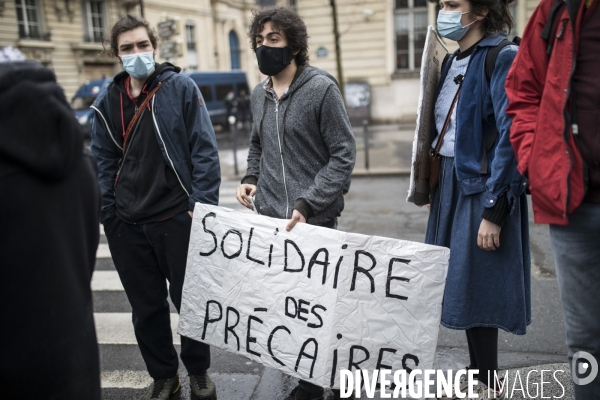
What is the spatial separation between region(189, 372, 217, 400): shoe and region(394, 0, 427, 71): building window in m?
18.8

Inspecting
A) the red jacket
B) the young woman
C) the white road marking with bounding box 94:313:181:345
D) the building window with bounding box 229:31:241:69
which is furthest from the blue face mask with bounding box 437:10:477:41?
the building window with bounding box 229:31:241:69

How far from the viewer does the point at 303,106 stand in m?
2.78

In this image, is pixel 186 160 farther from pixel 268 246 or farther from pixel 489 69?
pixel 489 69

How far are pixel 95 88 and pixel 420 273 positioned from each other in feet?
66.4

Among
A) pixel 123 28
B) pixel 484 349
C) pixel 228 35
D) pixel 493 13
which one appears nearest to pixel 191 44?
Answer: pixel 228 35

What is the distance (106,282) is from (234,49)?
34.3m

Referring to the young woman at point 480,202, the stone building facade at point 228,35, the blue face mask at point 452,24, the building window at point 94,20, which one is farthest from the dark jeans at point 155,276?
the building window at point 94,20

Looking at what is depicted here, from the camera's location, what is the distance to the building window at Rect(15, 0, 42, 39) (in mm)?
25031

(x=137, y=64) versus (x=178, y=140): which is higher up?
(x=137, y=64)

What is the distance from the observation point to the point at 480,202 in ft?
8.35

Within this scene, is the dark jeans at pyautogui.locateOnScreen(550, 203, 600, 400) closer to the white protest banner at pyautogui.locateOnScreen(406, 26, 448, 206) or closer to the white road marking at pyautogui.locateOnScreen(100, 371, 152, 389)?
the white protest banner at pyautogui.locateOnScreen(406, 26, 448, 206)

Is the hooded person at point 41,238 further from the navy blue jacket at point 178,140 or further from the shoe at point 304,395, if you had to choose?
the shoe at point 304,395

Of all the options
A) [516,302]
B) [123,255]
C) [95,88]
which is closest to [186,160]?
[123,255]

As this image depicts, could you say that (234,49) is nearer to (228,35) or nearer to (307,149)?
(228,35)
